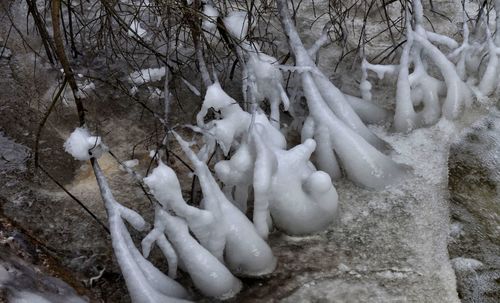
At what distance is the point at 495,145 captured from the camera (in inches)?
170

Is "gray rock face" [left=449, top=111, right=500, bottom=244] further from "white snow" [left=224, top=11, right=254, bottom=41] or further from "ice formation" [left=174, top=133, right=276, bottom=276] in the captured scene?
"white snow" [left=224, top=11, right=254, bottom=41]

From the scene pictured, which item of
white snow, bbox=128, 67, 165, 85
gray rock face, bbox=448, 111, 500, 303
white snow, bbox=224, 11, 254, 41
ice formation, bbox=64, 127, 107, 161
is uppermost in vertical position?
white snow, bbox=128, 67, 165, 85

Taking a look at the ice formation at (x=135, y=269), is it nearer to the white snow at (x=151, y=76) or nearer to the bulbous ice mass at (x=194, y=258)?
the bulbous ice mass at (x=194, y=258)

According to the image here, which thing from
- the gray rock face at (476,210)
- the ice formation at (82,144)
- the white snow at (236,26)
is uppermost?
the white snow at (236,26)

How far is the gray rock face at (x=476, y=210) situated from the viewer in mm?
3339

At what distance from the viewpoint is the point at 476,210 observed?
150 inches

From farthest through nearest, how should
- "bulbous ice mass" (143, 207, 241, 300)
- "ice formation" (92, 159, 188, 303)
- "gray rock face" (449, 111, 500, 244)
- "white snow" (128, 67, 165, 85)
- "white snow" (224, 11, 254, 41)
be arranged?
"white snow" (128, 67, 165, 85) → "white snow" (224, 11, 254, 41) → "gray rock face" (449, 111, 500, 244) → "bulbous ice mass" (143, 207, 241, 300) → "ice formation" (92, 159, 188, 303)

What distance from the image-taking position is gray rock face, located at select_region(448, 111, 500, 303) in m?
3.34

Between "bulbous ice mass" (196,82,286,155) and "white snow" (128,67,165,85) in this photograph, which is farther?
"white snow" (128,67,165,85)

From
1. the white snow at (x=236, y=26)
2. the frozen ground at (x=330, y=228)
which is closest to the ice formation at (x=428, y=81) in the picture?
the frozen ground at (x=330, y=228)

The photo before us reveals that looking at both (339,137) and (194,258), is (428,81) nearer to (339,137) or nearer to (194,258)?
(339,137)

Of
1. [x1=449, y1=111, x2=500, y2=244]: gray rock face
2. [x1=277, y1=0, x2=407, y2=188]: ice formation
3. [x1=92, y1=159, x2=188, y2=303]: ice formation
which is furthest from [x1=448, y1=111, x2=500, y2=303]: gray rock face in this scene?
[x1=92, y1=159, x2=188, y2=303]: ice formation

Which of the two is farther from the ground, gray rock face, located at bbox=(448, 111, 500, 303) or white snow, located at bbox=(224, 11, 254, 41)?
white snow, located at bbox=(224, 11, 254, 41)

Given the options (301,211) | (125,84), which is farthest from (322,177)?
(125,84)
